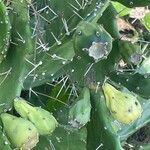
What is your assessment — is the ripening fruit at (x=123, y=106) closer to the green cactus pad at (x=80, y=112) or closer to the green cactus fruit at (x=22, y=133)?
the green cactus pad at (x=80, y=112)

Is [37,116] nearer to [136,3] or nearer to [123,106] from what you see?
[123,106]

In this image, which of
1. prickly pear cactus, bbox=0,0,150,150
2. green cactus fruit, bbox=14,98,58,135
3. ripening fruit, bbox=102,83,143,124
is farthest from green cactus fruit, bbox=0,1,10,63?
ripening fruit, bbox=102,83,143,124

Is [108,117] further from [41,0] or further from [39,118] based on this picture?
[41,0]

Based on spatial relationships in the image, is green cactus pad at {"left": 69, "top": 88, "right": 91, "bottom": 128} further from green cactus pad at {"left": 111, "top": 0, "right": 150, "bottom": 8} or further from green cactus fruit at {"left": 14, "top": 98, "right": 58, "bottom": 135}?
green cactus pad at {"left": 111, "top": 0, "right": 150, "bottom": 8}

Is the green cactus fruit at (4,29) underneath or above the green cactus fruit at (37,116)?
above

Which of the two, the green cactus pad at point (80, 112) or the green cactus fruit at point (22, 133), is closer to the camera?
the green cactus fruit at point (22, 133)

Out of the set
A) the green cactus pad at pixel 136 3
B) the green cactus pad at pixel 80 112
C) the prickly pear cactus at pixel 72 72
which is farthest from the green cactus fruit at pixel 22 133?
the green cactus pad at pixel 136 3

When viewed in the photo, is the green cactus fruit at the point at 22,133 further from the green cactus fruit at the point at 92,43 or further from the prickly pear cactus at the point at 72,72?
the green cactus fruit at the point at 92,43

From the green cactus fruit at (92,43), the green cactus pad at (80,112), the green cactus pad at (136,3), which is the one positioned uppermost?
the green cactus pad at (136,3)
